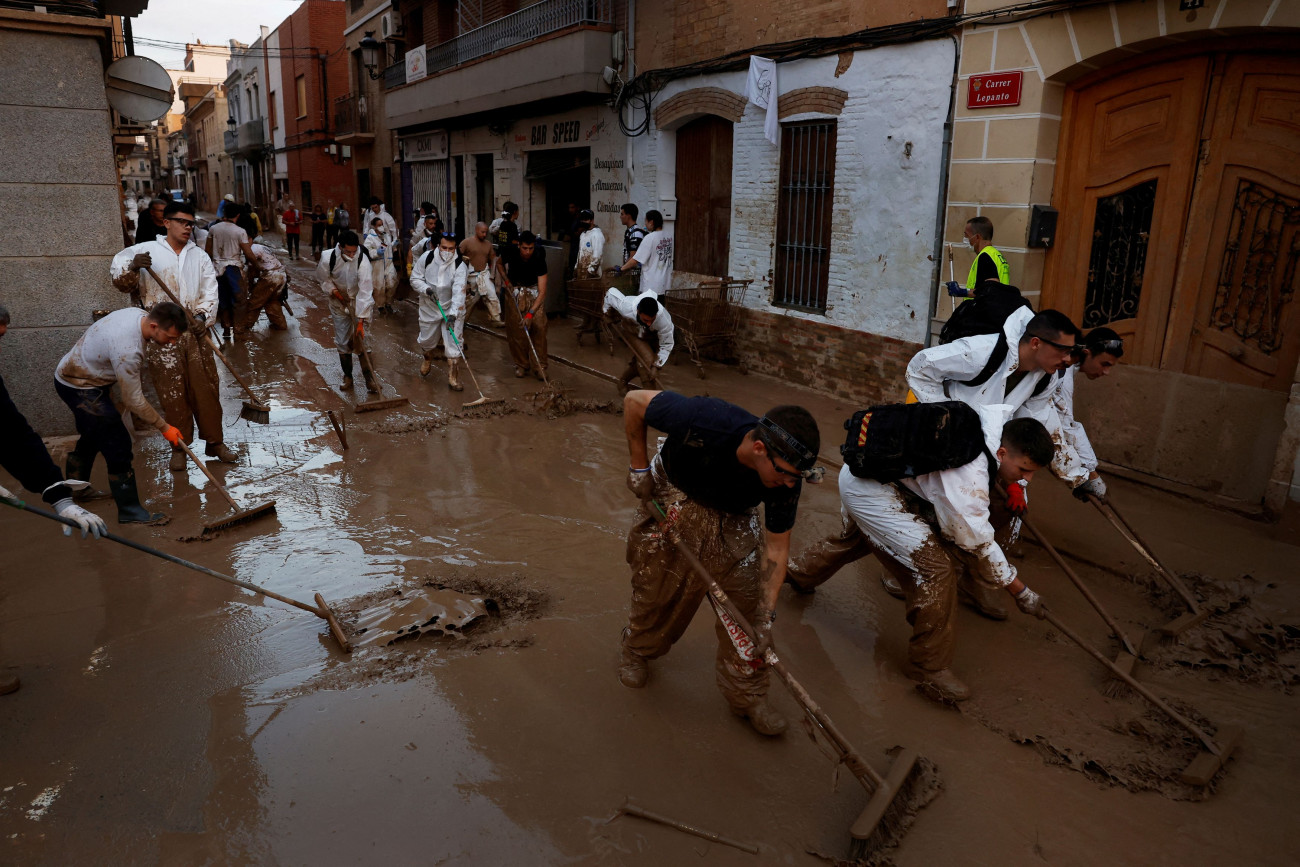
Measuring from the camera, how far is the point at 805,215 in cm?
935

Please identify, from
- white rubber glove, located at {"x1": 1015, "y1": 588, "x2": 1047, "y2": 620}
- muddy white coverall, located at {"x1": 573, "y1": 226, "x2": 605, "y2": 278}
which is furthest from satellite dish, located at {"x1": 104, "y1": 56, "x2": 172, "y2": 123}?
white rubber glove, located at {"x1": 1015, "y1": 588, "x2": 1047, "y2": 620}

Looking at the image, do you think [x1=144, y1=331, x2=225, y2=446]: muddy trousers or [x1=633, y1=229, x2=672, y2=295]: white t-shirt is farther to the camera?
[x1=633, y1=229, x2=672, y2=295]: white t-shirt

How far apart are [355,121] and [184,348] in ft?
69.0

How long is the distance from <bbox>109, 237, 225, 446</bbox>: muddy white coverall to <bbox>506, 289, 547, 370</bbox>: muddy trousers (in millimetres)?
3168

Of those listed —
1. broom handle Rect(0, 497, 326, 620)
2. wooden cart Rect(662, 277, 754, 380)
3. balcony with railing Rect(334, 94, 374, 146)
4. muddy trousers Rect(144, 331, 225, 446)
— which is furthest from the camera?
balcony with railing Rect(334, 94, 374, 146)

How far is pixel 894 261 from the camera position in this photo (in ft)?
26.8

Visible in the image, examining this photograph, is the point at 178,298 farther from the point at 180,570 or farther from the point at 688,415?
the point at 688,415

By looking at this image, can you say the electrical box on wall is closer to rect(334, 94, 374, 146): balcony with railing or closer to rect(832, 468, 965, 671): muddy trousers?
rect(832, 468, 965, 671): muddy trousers

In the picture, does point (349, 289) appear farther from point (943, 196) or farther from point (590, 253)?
point (943, 196)

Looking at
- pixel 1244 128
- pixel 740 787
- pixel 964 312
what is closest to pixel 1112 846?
pixel 740 787

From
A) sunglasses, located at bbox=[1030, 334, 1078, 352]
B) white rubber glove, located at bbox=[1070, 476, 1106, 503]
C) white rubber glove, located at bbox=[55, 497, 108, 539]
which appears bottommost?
white rubber glove, located at bbox=[55, 497, 108, 539]

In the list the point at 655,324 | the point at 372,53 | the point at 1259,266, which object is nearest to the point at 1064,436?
the point at 1259,266

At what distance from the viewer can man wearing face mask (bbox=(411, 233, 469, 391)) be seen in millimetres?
8844

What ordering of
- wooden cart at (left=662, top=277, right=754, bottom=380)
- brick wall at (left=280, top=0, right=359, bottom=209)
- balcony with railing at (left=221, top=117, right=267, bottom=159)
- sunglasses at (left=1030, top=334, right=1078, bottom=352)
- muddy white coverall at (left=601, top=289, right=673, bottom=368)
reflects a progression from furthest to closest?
balcony with railing at (left=221, top=117, right=267, bottom=159) < brick wall at (left=280, top=0, right=359, bottom=209) < wooden cart at (left=662, top=277, right=754, bottom=380) < muddy white coverall at (left=601, top=289, right=673, bottom=368) < sunglasses at (left=1030, top=334, right=1078, bottom=352)
